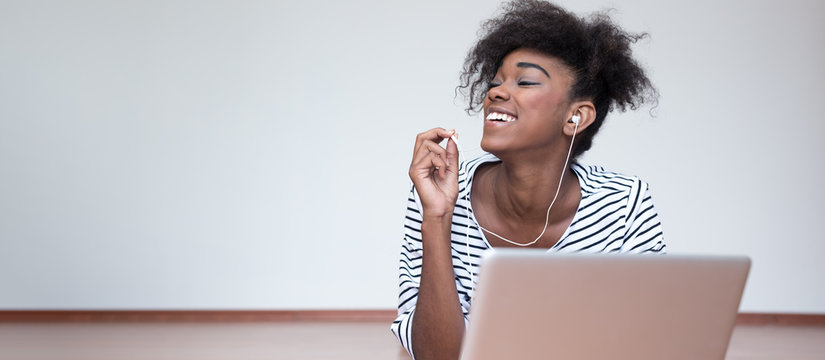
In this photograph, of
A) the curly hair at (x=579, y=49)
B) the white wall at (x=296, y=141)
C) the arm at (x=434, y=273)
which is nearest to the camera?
the arm at (x=434, y=273)

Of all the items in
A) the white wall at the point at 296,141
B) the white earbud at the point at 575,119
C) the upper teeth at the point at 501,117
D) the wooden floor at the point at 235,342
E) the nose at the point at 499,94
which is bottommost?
the wooden floor at the point at 235,342

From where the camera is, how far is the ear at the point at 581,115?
174 cm

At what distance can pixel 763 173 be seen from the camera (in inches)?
172

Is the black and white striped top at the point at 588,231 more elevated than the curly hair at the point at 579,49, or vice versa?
the curly hair at the point at 579,49

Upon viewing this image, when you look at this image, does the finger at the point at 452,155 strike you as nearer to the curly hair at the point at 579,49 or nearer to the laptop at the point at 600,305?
the curly hair at the point at 579,49

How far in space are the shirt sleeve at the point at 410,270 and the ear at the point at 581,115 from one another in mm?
357

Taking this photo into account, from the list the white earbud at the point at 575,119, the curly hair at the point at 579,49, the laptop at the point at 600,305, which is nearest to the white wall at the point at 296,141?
the curly hair at the point at 579,49

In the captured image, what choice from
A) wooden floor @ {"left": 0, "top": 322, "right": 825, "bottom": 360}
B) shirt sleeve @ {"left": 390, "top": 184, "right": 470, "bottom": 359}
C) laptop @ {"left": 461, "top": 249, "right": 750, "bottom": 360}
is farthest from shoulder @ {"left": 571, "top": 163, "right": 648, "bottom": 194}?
wooden floor @ {"left": 0, "top": 322, "right": 825, "bottom": 360}

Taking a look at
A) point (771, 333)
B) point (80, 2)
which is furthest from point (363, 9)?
point (771, 333)

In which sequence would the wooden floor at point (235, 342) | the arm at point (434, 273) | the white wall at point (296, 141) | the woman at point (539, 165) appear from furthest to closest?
the white wall at point (296, 141) < the wooden floor at point (235, 342) < the woman at point (539, 165) < the arm at point (434, 273)

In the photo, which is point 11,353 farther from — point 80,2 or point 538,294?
point 538,294

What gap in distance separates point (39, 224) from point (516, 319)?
11.4 ft

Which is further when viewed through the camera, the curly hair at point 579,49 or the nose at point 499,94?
the curly hair at point 579,49

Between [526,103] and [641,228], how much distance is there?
0.36 metres
